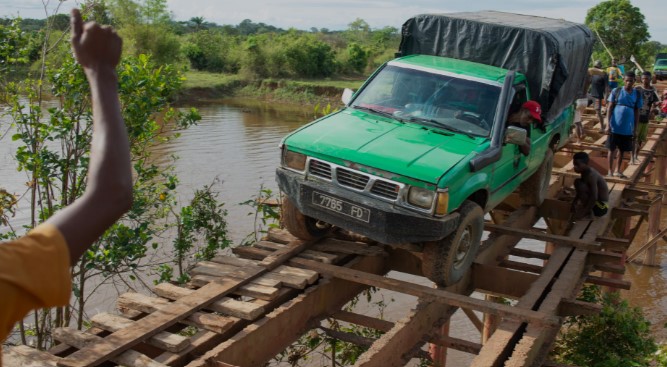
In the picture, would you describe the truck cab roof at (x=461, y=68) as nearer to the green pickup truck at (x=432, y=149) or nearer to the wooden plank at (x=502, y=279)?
the green pickup truck at (x=432, y=149)

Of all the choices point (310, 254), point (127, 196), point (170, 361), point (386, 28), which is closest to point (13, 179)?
point (310, 254)

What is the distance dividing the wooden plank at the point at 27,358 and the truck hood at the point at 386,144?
2684mm

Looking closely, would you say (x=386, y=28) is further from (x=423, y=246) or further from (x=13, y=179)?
(x=423, y=246)

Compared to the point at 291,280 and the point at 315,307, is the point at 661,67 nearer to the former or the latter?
the point at 315,307

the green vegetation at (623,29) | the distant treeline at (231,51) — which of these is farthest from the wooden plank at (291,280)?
the green vegetation at (623,29)

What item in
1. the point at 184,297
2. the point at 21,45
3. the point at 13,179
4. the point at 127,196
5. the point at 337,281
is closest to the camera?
the point at 127,196

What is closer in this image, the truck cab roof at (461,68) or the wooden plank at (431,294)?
the wooden plank at (431,294)

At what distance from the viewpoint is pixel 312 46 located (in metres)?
47.6

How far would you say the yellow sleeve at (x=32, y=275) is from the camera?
1.20 metres

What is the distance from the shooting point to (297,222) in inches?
257

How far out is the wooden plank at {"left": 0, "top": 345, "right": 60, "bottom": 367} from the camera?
4.05m

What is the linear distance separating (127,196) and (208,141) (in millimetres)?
25014

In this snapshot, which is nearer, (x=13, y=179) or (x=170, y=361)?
(x=170, y=361)

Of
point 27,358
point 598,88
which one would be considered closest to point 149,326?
point 27,358
